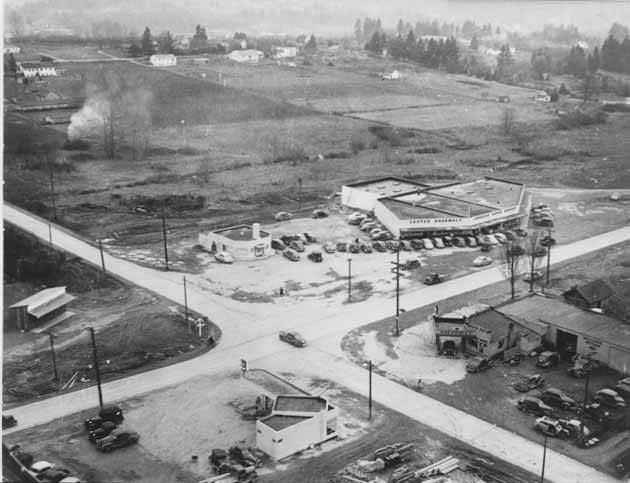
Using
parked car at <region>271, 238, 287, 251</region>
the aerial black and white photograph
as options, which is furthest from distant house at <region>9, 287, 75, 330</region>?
parked car at <region>271, 238, 287, 251</region>

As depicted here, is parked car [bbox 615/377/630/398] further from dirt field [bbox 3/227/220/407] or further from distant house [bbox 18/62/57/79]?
distant house [bbox 18/62/57/79]

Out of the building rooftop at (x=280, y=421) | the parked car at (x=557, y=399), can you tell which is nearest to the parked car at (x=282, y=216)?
the parked car at (x=557, y=399)

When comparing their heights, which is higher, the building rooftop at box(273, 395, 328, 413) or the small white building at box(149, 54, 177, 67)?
the small white building at box(149, 54, 177, 67)

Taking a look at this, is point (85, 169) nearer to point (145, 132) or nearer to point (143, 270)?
point (145, 132)

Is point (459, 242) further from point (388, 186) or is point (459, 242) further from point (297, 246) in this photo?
point (388, 186)

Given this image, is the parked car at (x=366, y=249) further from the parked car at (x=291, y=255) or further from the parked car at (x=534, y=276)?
the parked car at (x=534, y=276)

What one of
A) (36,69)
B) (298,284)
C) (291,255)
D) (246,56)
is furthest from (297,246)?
(246,56)

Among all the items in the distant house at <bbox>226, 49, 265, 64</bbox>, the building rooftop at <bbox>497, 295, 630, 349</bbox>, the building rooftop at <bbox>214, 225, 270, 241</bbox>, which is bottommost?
the building rooftop at <bbox>497, 295, 630, 349</bbox>

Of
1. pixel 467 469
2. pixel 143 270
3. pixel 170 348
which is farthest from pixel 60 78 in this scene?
pixel 467 469
